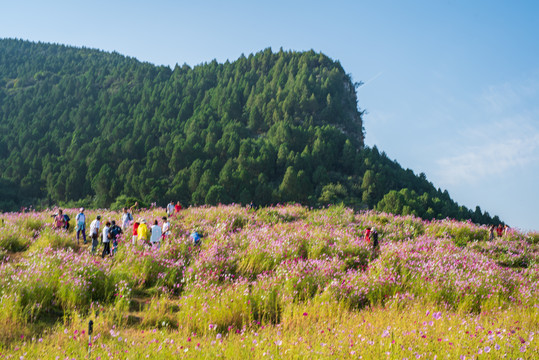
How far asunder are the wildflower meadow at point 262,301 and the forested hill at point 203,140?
4183 centimetres

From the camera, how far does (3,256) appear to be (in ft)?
28.4

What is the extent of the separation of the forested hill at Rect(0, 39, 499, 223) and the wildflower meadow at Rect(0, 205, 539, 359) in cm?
4183

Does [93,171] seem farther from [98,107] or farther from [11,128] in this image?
[11,128]

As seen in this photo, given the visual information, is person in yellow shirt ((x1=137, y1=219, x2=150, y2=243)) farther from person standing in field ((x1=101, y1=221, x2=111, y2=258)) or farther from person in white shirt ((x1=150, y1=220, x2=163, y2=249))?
person standing in field ((x1=101, y1=221, x2=111, y2=258))

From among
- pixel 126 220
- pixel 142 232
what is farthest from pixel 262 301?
pixel 126 220

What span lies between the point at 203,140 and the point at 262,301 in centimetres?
6927

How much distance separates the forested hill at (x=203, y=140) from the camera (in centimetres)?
5756

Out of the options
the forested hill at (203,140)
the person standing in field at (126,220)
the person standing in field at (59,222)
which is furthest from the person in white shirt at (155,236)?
the forested hill at (203,140)

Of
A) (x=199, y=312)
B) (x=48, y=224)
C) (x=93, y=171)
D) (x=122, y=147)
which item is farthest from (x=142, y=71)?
(x=199, y=312)

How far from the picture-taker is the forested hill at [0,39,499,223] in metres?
57.6

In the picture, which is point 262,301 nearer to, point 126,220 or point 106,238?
point 106,238

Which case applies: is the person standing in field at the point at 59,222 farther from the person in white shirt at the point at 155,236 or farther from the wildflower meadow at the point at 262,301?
the person in white shirt at the point at 155,236

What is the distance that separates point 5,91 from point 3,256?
5173 inches

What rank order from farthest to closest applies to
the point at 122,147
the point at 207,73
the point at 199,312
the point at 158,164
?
the point at 207,73 → the point at 122,147 → the point at 158,164 → the point at 199,312
